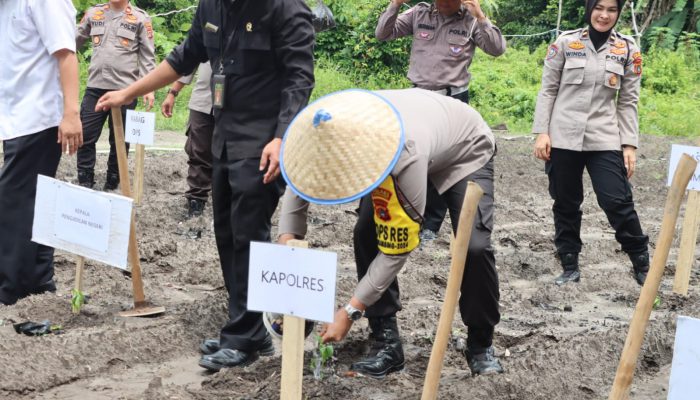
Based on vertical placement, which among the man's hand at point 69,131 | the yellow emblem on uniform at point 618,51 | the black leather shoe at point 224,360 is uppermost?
the yellow emblem on uniform at point 618,51

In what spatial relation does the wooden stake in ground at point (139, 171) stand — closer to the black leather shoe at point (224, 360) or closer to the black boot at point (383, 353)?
the black leather shoe at point (224, 360)

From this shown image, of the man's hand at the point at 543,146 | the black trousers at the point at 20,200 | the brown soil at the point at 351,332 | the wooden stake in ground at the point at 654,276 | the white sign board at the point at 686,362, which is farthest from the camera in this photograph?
the man's hand at the point at 543,146

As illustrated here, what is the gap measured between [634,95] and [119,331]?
325 centimetres

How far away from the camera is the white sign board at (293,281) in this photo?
2.82 meters

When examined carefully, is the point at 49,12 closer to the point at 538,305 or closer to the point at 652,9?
the point at 538,305

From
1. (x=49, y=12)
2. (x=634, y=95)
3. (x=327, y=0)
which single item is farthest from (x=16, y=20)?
(x=327, y=0)

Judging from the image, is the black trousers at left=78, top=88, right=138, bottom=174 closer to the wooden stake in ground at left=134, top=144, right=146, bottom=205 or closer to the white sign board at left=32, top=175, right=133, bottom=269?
the wooden stake in ground at left=134, top=144, right=146, bottom=205

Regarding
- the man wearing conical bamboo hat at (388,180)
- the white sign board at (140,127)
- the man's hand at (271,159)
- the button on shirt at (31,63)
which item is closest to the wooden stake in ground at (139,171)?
the white sign board at (140,127)

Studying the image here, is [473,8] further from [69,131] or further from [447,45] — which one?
[69,131]

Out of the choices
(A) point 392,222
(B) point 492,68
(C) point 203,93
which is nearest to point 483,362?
(A) point 392,222

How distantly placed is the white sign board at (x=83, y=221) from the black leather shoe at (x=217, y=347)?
1.65ft

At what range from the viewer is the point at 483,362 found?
3842 millimetres

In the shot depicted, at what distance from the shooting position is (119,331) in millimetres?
4266

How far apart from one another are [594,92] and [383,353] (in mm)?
2408
